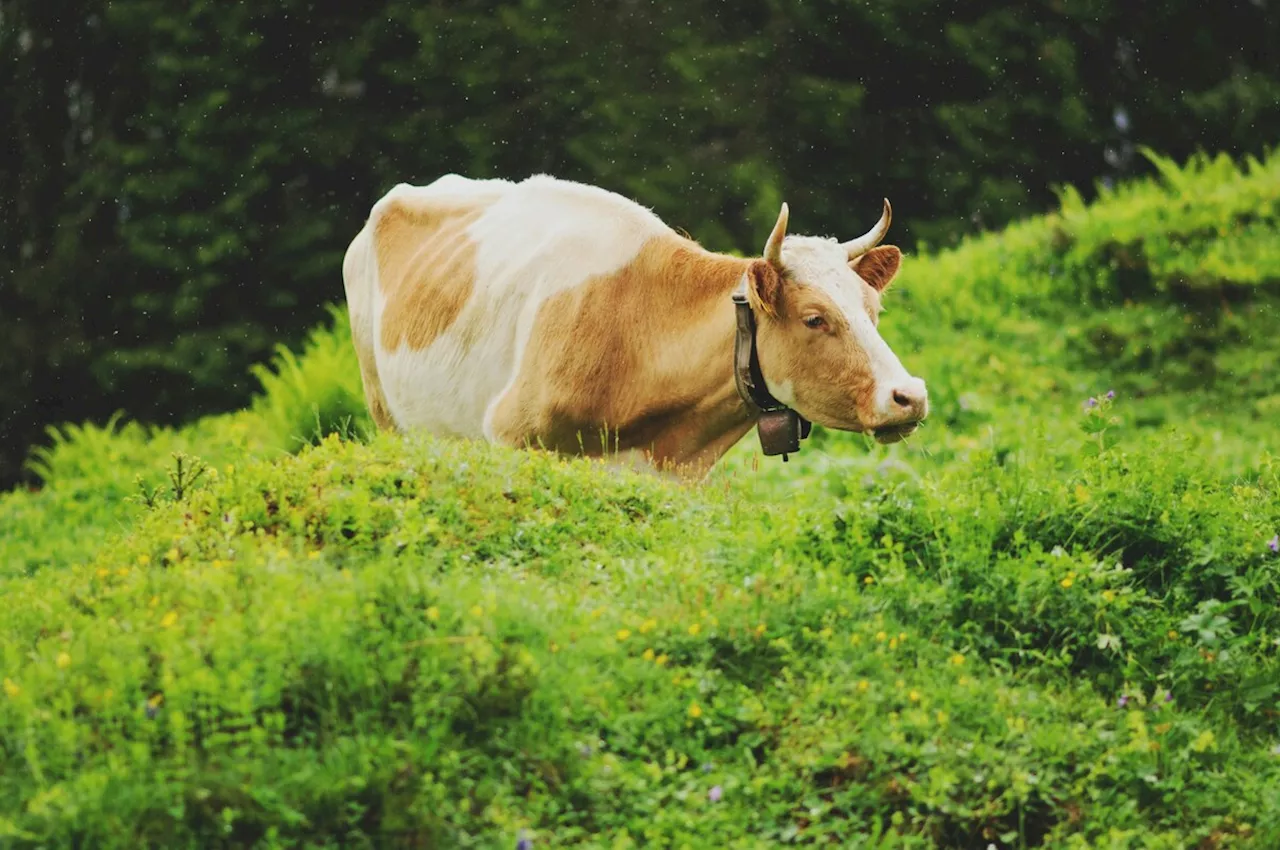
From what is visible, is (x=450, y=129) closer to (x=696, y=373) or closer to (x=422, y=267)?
(x=422, y=267)

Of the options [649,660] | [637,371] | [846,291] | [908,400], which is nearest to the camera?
[649,660]

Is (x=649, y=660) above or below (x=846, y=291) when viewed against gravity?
below

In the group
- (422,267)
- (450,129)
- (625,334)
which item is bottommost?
(450,129)

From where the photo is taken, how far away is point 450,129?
20406 mm

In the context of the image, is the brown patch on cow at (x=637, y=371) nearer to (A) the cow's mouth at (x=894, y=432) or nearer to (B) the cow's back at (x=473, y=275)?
(B) the cow's back at (x=473, y=275)

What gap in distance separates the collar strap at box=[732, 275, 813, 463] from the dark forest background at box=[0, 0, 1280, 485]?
40.6 ft

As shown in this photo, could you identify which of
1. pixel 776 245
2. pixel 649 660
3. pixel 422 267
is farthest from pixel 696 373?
pixel 649 660

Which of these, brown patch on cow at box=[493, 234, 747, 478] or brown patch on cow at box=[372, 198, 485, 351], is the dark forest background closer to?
brown patch on cow at box=[372, 198, 485, 351]

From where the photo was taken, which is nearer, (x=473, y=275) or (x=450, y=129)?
(x=473, y=275)

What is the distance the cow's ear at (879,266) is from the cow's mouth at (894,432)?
89 centimetres

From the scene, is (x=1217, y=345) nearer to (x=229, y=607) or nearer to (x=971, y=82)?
(x=971, y=82)

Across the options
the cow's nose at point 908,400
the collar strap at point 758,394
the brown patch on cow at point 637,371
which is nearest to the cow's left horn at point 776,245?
the collar strap at point 758,394

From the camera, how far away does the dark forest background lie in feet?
66.1

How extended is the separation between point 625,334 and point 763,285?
81 centimetres
